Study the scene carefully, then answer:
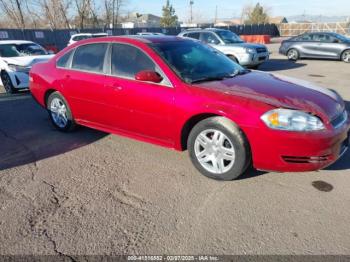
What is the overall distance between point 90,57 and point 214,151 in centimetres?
253

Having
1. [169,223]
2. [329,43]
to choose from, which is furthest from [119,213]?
[329,43]

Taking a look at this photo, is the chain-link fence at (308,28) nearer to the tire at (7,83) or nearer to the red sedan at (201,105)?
the tire at (7,83)

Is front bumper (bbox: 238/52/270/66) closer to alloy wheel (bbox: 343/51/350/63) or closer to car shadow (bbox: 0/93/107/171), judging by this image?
alloy wheel (bbox: 343/51/350/63)

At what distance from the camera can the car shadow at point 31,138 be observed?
4645 mm

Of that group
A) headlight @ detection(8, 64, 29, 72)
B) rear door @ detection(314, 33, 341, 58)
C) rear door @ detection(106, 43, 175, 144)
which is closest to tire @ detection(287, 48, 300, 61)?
rear door @ detection(314, 33, 341, 58)

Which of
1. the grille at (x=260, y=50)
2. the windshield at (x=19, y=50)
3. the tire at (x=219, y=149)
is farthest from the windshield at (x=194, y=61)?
the grille at (x=260, y=50)

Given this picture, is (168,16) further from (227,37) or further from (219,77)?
(219,77)

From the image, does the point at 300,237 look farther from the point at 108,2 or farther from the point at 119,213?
the point at 108,2

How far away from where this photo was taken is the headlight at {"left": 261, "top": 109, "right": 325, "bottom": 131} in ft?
10.7

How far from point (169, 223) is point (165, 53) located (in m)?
2.25

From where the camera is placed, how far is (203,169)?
3.82 meters

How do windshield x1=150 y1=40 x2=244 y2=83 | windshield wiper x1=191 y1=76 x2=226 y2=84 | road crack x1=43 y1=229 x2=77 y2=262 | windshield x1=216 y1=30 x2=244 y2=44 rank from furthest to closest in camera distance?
1. windshield x1=216 y1=30 x2=244 y2=44
2. windshield x1=150 y1=40 x2=244 y2=83
3. windshield wiper x1=191 y1=76 x2=226 y2=84
4. road crack x1=43 y1=229 x2=77 y2=262

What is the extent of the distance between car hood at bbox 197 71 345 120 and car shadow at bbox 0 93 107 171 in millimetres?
2464

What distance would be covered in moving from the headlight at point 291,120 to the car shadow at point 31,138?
299cm
